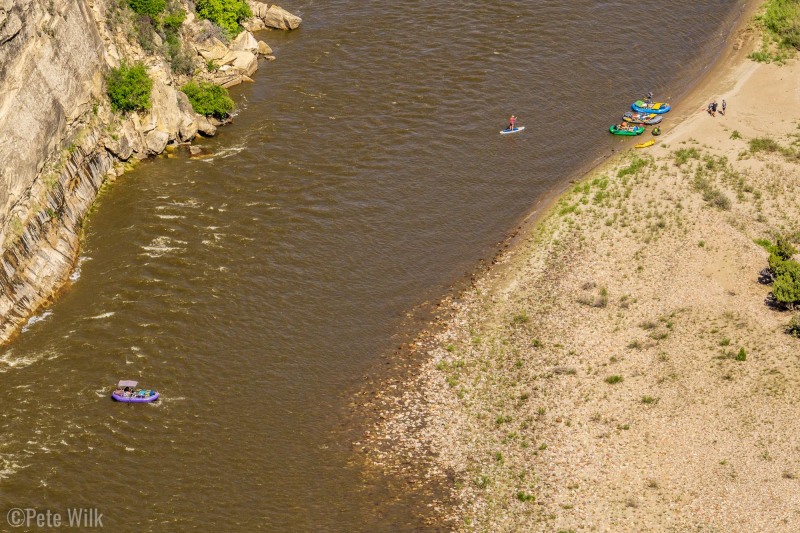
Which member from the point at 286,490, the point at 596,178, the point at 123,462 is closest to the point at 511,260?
the point at 596,178

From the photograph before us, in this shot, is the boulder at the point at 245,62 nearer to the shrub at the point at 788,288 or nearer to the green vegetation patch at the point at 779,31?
the green vegetation patch at the point at 779,31

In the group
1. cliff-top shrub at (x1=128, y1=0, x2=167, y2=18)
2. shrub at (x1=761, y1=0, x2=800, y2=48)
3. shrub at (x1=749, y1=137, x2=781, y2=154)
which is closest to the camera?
shrub at (x1=749, y1=137, x2=781, y2=154)

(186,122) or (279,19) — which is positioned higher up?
(279,19)

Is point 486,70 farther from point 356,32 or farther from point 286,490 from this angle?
point 286,490

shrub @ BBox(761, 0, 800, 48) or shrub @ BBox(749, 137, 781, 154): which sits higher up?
shrub @ BBox(761, 0, 800, 48)

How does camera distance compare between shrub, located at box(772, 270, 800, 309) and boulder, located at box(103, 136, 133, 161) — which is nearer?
shrub, located at box(772, 270, 800, 309)

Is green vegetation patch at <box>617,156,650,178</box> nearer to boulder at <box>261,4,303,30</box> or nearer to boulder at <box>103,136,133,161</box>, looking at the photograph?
boulder at <box>261,4,303,30</box>

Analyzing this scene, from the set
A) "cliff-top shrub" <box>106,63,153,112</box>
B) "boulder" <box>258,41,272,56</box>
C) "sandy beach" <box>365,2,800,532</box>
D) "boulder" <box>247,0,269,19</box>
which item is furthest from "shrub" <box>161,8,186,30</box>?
"sandy beach" <box>365,2,800,532</box>

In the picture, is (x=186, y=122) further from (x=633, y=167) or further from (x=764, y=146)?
(x=764, y=146)

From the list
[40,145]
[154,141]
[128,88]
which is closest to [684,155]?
[154,141]
